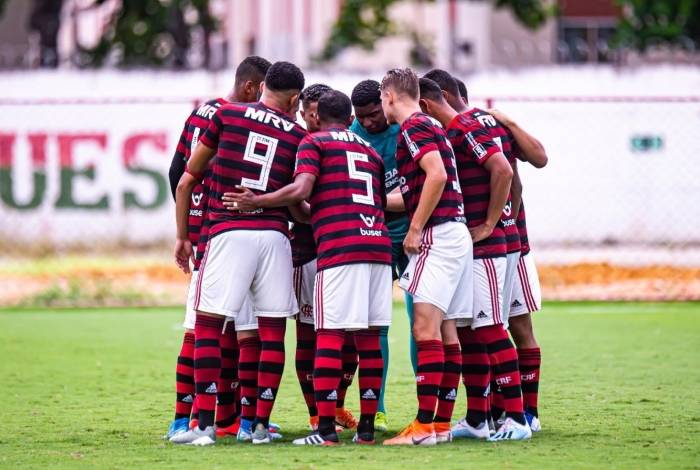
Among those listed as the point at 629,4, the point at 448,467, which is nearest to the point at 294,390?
the point at 448,467

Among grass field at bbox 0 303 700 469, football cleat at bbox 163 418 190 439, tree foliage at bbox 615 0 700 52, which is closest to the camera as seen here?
grass field at bbox 0 303 700 469

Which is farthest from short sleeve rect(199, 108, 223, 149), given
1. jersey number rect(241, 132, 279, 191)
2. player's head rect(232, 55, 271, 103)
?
player's head rect(232, 55, 271, 103)

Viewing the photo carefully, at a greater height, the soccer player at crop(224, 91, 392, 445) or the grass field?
the soccer player at crop(224, 91, 392, 445)

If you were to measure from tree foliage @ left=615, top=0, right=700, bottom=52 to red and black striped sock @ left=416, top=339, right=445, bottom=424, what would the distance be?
19.4m

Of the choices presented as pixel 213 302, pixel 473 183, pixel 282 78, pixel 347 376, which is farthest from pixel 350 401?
pixel 282 78

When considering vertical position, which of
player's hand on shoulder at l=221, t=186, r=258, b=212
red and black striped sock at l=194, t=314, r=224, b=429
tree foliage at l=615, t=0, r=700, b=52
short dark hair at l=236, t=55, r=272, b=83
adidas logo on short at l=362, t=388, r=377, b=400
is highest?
tree foliage at l=615, t=0, r=700, b=52

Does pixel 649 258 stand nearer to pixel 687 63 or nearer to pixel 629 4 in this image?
pixel 687 63

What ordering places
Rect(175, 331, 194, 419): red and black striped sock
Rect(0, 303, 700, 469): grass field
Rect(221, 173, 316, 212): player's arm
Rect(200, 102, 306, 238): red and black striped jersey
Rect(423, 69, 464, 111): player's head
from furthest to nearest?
Rect(423, 69, 464, 111): player's head → Rect(175, 331, 194, 419): red and black striped sock → Rect(200, 102, 306, 238): red and black striped jersey → Rect(221, 173, 316, 212): player's arm → Rect(0, 303, 700, 469): grass field

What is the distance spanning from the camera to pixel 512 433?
7.21 metres

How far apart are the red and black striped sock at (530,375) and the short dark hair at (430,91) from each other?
164 centimetres

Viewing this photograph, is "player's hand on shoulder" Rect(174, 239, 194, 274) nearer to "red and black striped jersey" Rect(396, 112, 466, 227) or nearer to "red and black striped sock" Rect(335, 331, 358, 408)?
"red and black striped sock" Rect(335, 331, 358, 408)

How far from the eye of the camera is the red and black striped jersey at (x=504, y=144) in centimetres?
733

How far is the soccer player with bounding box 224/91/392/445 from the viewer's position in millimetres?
6941

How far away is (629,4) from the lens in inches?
1013
